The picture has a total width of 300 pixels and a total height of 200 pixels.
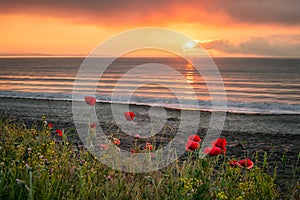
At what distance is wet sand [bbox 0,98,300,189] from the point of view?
375 inches

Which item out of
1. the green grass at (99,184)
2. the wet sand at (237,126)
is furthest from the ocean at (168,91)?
the green grass at (99,184)

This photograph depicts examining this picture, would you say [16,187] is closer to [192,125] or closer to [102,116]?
[192,125]

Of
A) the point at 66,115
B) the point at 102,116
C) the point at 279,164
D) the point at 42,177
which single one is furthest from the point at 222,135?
the point at 42,177

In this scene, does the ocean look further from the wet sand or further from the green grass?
the green grass

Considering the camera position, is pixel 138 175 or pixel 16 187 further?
pixel 138 175

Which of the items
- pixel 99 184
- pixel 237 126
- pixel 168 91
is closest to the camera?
pixel 99 184

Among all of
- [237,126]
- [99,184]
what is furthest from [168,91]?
[99,184]

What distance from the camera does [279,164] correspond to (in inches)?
320

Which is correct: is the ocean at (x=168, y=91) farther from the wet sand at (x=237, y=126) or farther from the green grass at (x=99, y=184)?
the green grass at (x=99, y=184)

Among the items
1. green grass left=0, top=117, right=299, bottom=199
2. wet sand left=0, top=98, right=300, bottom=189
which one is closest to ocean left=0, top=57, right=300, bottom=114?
wet sand left=0, top=98, right=300, bottom=189

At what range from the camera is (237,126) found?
44.7 feet

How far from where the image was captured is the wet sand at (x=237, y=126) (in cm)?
953

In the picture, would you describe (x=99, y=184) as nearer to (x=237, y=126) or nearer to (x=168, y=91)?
(x=237, y=126)

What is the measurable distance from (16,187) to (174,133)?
8.26m
